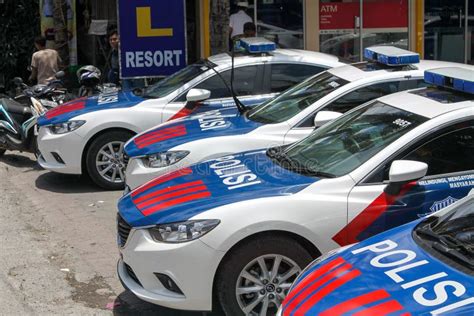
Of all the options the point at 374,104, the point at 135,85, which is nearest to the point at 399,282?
the point at 374,104

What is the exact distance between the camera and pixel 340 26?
14.6 metres

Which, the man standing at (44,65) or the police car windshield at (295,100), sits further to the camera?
the man standing at (44,65)

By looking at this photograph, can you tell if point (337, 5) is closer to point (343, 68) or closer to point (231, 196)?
point (343, 68)

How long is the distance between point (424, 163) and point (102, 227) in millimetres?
3726

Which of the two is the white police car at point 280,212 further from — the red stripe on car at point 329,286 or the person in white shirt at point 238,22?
the person in white shirt at point 238,22

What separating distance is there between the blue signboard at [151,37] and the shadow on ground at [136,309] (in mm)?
5492

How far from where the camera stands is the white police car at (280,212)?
177 inches

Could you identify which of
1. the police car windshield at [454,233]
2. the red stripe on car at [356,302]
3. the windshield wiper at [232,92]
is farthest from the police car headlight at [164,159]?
the red stripe on car at [356,302]

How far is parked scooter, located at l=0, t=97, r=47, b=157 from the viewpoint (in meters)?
9.89

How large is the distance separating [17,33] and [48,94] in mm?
4521

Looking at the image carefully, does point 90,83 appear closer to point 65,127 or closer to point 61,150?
point 65,127

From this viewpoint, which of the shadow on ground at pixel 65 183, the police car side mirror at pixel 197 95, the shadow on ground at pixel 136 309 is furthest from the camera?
the shadow on ground at pixel 65 183

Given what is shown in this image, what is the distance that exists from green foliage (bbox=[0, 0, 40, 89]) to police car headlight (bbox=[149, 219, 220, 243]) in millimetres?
11044

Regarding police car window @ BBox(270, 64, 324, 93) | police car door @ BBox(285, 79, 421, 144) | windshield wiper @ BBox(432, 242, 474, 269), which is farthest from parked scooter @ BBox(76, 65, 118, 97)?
windshield wiper @ BBox(432, 242, 474, 269)
